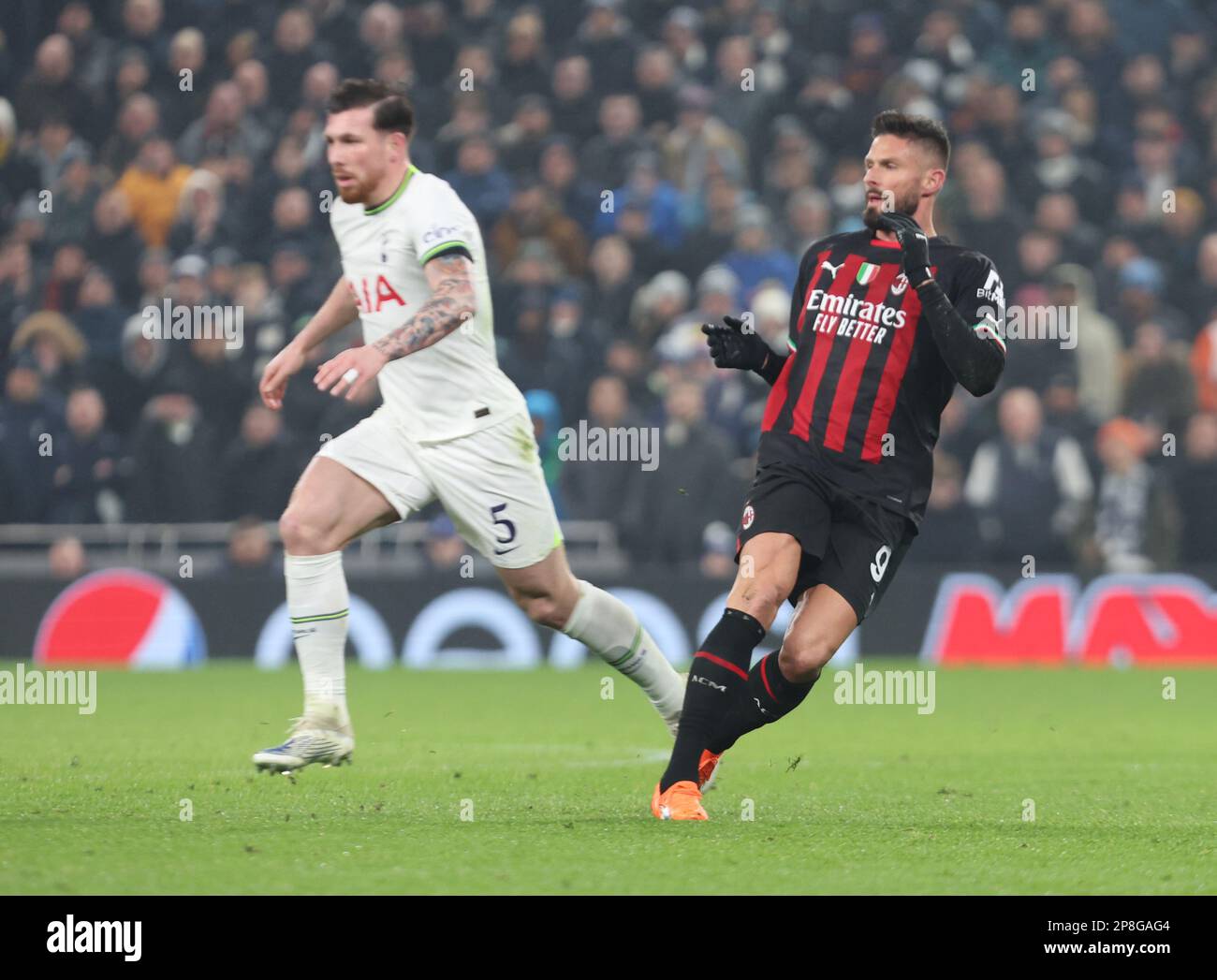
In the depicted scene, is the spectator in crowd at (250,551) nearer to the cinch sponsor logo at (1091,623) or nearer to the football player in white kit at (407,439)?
the cinch sponsor logo at (1091,623)

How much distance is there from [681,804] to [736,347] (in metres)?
1.62

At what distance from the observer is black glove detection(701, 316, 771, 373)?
22.3 feet

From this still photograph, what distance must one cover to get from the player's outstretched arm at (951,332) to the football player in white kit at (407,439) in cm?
153

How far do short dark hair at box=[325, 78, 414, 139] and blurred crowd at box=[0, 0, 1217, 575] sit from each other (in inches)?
275

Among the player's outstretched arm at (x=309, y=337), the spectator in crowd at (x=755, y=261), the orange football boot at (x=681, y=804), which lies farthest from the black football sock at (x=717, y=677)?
the spectator in crowd at (x=755, y=261)

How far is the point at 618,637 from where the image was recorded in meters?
7.33

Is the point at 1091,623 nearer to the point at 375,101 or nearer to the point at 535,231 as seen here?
the point at 535,231

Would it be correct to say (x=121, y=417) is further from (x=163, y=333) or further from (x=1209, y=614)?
(x=1209, y=614)

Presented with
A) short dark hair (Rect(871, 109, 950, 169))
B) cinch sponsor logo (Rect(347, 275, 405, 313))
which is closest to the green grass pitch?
cinch sponsor logo (Rect(347, 275, 405, 313))

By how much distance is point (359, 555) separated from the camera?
1509 centimetres

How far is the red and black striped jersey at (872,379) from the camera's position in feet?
21.8

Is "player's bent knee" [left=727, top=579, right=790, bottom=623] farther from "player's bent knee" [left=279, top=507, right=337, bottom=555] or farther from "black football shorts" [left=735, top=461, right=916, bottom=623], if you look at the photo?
"player's bent knee" [left=279, top=507, right=337, bottom=555]
